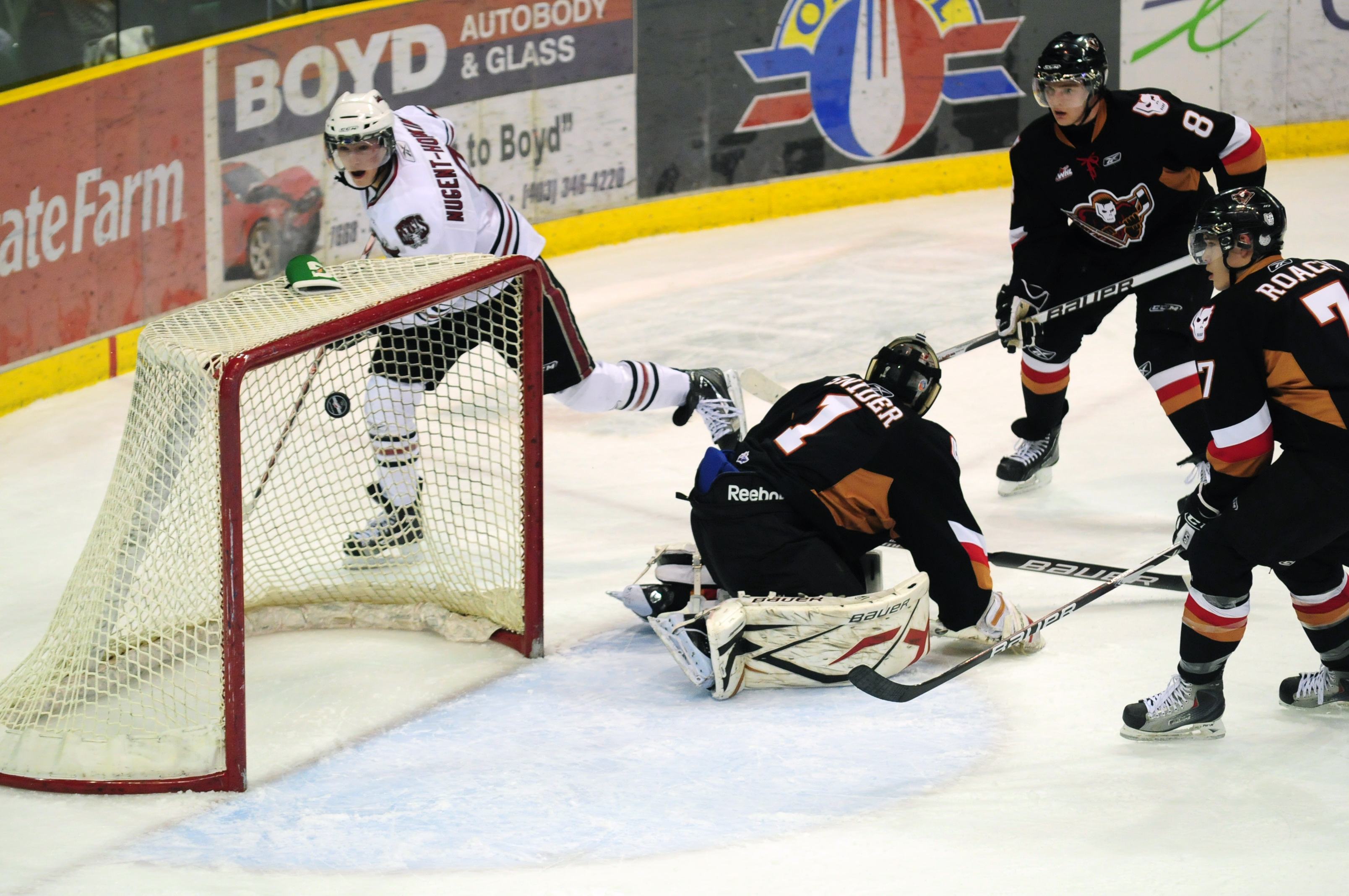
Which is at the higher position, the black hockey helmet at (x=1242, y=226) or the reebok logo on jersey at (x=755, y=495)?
the black hockey helmet at (x=1242, y=226)

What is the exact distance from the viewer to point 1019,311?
4.45m

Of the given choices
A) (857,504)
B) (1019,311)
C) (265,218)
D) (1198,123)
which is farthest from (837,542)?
(265,218)

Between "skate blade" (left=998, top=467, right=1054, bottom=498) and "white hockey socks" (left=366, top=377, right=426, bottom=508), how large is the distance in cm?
163

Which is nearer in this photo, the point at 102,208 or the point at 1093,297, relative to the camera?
the point at 1093,297

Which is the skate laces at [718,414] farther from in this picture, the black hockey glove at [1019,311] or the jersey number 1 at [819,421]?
the jersey number 1 at [819,421]

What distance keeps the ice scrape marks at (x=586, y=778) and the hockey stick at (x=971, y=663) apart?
0.08m

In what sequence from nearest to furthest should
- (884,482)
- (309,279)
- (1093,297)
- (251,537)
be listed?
1. (309,279)
2. (884,482)
3. (251,537)
4. (1093,297)

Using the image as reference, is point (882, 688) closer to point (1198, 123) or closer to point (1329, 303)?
point (1329, 303)

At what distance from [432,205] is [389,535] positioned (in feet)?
2.47

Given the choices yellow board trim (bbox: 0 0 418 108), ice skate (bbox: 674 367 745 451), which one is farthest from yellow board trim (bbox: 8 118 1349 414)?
ice skate (bbox: 674 367 745 451)

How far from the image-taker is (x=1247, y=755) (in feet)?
9.75

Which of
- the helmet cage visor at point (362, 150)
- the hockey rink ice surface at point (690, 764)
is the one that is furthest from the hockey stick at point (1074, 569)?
the helmet cage visor at point (362, 150)

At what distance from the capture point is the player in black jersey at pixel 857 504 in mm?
3328

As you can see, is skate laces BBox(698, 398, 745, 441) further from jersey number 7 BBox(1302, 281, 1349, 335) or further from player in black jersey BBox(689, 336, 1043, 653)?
jersey number 7 BBox(1302, 281, 1349, 335)
